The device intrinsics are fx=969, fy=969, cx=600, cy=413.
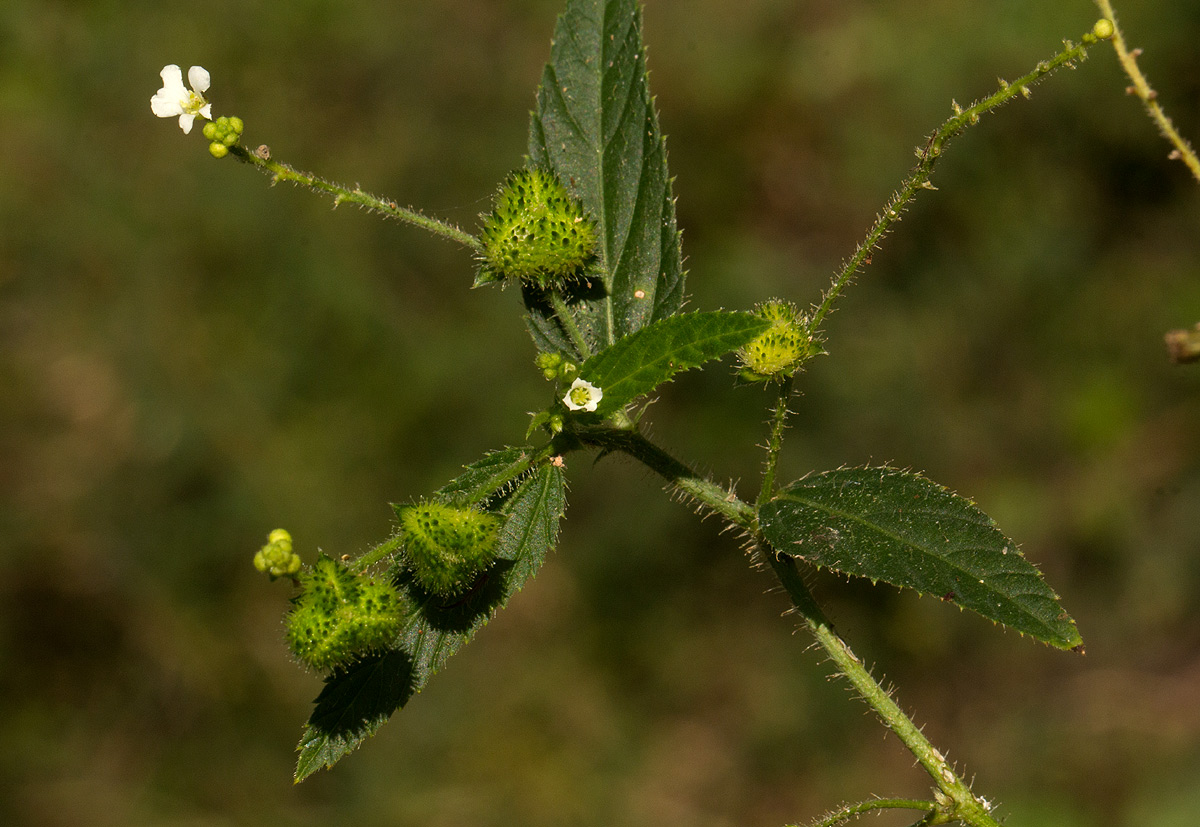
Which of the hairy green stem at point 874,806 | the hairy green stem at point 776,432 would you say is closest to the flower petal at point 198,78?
the hairy green stem at point 776,432

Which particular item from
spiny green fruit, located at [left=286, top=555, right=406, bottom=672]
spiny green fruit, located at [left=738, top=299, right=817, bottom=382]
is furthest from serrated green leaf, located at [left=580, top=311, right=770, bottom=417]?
spiny green fruit, located at [left=286, top=555, right=406, bottom=672]

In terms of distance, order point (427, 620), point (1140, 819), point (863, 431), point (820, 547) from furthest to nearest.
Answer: point (863, 431) < point (1140, 819) < point (427, 620) < point (820, 547)

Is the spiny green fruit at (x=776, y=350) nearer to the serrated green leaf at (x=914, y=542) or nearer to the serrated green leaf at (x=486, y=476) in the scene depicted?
the serrated green leaf at (x=914, y=542)

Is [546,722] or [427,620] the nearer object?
[427,620]

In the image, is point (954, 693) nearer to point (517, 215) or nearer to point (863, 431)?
point (863, 431)

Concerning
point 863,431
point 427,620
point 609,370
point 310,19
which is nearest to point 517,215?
point 609,370

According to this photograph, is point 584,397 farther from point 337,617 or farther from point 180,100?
point 180,100
